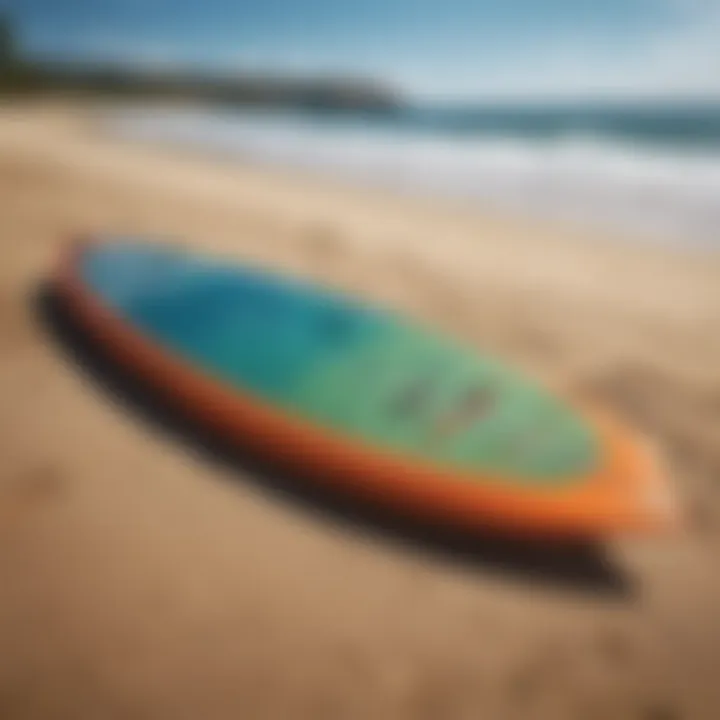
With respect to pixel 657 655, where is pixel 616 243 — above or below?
above

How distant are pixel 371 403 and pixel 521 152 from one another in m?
3.78

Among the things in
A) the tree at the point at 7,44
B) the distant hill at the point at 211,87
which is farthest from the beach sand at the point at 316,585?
the distant hill at the point at 211,87

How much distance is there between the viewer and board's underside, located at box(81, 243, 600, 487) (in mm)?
1118

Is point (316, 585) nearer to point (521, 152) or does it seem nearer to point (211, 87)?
point (521, 152)

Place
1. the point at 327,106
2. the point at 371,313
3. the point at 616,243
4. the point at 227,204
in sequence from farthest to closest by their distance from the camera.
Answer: the point at 327,106 → the point at 227,204 → the point at 616,243 → the point at 371,313

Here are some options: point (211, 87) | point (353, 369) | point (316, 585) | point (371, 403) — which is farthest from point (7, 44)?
point (316, 585)

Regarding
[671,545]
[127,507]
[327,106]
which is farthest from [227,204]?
[327,106]

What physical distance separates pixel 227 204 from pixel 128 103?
3.58 meters

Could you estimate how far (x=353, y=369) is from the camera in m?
1.31

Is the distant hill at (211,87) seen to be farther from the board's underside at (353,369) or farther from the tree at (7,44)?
the board's underside at (353,369)

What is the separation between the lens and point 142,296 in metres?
1.54

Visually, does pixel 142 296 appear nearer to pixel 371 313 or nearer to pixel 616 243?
pixel 371 313

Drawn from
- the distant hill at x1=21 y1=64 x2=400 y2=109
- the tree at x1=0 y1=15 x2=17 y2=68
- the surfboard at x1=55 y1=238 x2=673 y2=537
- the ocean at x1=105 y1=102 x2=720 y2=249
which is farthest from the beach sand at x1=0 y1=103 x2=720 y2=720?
the distant hill at x1=21 y1=64 x2=400 y2=109

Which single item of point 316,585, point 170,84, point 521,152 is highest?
point 521,152
